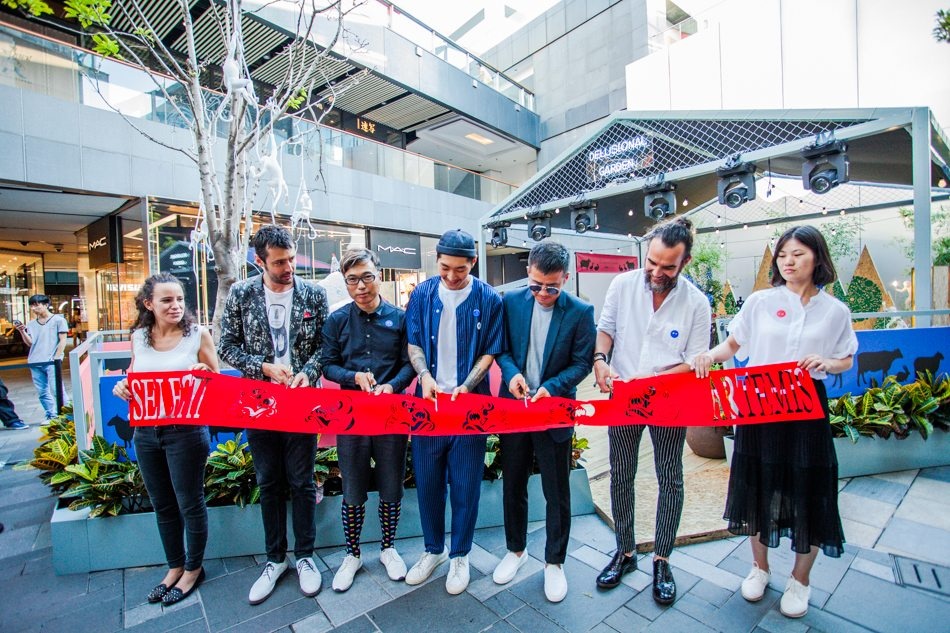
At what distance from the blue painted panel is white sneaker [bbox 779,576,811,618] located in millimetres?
2476

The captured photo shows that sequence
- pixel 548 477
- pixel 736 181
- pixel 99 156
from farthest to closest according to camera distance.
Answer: pixel 99 156, pixel 736 181, pixel 548 477

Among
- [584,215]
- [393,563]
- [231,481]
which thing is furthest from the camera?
[584,215]

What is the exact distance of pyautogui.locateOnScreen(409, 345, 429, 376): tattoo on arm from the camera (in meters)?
2.50

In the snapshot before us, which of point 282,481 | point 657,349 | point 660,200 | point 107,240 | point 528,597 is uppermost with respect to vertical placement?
point 107,240

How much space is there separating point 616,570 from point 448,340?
61.6 inches

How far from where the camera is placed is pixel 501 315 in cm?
253

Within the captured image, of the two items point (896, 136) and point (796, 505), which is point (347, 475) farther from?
point (896, 136)

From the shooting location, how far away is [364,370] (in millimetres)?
2576

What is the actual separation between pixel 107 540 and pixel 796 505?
3.90 metres

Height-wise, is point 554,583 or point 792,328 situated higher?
point 792,328

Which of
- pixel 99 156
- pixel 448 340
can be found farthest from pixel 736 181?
pixel 99 156

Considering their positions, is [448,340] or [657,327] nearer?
[657,327]

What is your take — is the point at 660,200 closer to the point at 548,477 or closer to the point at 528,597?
the point at 548,477

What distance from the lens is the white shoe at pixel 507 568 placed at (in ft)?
8.38
